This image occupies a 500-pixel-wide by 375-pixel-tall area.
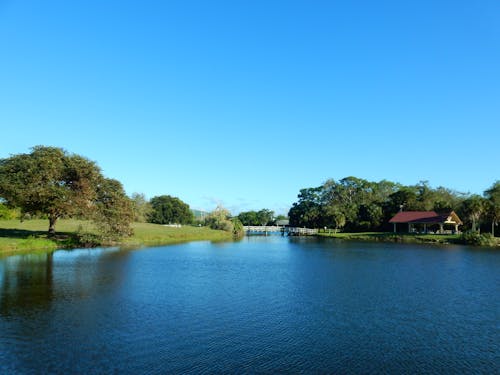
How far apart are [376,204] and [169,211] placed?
6948cm

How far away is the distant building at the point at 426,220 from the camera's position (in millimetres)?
88375

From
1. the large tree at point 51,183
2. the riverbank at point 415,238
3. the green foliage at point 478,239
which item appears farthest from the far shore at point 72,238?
the large tree at point 51,183

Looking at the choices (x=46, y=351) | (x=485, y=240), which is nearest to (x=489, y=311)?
(x=46, y=351)

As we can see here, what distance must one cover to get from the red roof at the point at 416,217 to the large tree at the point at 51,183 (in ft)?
233

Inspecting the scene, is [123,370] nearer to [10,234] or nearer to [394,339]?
[394,339]

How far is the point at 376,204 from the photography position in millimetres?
111875

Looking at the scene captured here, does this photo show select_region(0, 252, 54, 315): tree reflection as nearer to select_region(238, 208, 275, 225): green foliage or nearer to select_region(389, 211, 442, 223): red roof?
select_region(389, 211, 442, 223): red roof

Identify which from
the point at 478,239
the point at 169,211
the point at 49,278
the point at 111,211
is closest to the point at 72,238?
the point at 111,211

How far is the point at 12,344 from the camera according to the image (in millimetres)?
15055

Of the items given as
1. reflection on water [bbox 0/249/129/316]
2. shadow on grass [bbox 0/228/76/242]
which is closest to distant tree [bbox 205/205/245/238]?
shadow on grass [bbox 0/228/76/242]

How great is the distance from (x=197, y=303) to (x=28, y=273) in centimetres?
1584

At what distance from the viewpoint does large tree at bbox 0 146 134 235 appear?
45.9 meters

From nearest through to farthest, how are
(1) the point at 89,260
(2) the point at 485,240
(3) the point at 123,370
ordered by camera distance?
(3) the point at 123,370
(1) the point at 89,260
(2) the point at 485,240

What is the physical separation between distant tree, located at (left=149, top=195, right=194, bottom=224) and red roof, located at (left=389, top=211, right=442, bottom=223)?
75.5 meters
